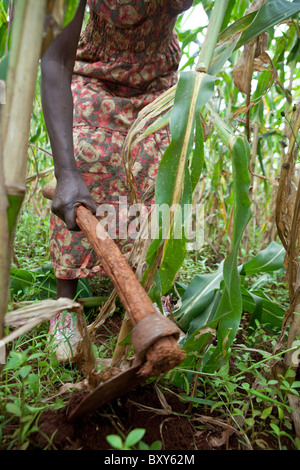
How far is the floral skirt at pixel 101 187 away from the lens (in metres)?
1.10

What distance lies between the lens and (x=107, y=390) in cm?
50

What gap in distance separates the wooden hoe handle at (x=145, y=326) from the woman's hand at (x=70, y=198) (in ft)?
0.52

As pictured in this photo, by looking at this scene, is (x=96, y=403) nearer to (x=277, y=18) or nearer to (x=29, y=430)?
(x=29, y=430)

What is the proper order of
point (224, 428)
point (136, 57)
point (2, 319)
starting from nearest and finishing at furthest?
1. point (2, 319)
2. point (224, 428)
3. point (136, 57)

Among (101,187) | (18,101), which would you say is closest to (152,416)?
(18,101)

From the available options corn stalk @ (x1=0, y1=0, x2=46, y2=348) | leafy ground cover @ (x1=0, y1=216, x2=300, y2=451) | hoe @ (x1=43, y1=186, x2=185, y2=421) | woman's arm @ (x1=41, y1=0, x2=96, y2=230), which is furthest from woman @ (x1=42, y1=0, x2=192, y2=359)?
corn stalk @ (x1=0, y1=0, x2=46, y2=348)

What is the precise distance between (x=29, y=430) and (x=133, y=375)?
7.5 inches

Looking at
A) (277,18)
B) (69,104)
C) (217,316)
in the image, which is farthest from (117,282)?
(277,18)

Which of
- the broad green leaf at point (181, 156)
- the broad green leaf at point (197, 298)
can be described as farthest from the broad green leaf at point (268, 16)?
the broad green leaf at point (197, 298)

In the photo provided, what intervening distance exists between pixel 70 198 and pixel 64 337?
0.40 meters

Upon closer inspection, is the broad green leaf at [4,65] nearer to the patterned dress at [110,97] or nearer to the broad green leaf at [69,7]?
the broad green leaf at [69,7]

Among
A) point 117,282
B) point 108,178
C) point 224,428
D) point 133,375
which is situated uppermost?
point 108,178

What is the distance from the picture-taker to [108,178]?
3.81ft

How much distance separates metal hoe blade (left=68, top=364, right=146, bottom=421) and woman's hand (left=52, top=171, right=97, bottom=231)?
1.03 feet
